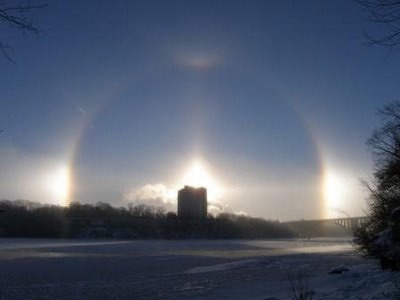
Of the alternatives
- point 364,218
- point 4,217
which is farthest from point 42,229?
point 364,218

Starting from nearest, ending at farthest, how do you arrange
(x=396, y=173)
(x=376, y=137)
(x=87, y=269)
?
(x=396, y=173) < (x=376, y=137) < (x=87, y=269)

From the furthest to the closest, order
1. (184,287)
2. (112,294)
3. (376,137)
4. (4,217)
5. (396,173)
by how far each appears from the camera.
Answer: (4,217)
(376,137)
(396,173)
(184,287)
(112,294)

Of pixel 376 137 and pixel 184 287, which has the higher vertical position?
pixel 376 137

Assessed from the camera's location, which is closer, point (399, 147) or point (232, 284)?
point (232, 284)

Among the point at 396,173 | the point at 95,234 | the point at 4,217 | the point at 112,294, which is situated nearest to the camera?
the point at 112,294

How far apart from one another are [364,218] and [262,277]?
36.3ft

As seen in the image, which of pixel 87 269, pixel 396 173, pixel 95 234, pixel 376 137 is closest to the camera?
pixel 396 173

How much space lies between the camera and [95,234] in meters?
195

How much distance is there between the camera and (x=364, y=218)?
44.3 metres

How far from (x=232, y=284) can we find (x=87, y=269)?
18728mm

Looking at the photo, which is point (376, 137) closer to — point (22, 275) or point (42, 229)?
point (22, 275)

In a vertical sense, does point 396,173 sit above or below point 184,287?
above

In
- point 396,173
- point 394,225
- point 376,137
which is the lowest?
point 394,225

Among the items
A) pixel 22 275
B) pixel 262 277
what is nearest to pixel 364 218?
pixel 262 277
